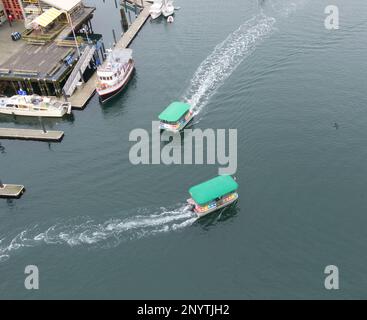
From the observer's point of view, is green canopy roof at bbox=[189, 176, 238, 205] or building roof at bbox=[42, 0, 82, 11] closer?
green canopy roof at bbox=[189, 176, 238, 205]

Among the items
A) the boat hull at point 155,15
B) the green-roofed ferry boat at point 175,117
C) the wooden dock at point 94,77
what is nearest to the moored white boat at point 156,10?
the boat hull at point 155,15

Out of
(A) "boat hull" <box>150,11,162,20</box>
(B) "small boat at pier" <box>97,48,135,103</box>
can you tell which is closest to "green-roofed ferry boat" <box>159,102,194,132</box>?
(B) "small boat at pier" <box>97,48,135,103</box>

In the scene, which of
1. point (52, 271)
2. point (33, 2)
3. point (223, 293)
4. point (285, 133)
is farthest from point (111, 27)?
point (223, 293)

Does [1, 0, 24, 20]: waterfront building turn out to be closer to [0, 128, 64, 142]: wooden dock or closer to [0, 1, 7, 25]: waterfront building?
[0, 1, 7, 25]: waterfront building

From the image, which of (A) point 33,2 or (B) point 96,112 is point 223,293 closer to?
(B) point 96,112

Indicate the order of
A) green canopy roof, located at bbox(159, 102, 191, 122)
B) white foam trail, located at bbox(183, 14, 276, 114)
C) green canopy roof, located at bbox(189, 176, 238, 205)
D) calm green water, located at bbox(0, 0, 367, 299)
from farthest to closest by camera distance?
white foam trail, located at bbox(183, 14, 276, 114), green canopy roof, located at bbox(159, 102, 191, 122), green canopy roof, located at bbox(189, 176, 238, 205), calm green water, located at bbox(0, 0, 367, 299)

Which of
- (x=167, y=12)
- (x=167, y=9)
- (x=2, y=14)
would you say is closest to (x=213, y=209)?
(x=167, y=12)
